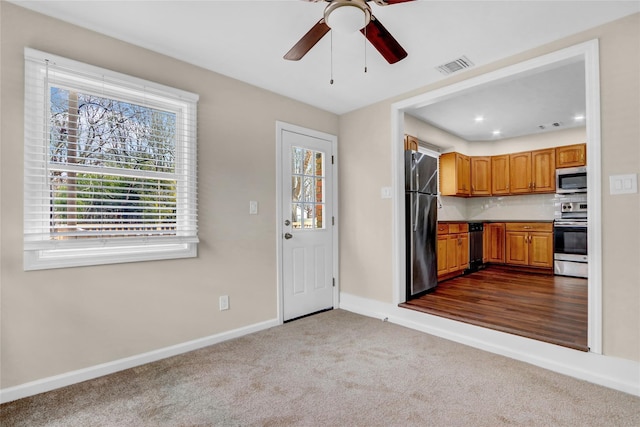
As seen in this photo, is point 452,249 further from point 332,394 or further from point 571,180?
point 332,394

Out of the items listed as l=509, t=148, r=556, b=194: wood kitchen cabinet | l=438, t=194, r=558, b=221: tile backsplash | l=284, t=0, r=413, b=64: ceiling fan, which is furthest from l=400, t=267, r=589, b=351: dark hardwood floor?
l=284, t=0, r=413, b=64: ceiling fan

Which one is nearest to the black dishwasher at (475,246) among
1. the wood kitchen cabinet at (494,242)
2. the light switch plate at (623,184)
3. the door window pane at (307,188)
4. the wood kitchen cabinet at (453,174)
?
the wood kitchen cabinet at (494,242)

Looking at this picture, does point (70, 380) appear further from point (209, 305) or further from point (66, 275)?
point (209, 305)

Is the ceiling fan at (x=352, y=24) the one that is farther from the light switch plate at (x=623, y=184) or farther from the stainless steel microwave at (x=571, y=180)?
the stainless steel microwave at (x=571, y=180)

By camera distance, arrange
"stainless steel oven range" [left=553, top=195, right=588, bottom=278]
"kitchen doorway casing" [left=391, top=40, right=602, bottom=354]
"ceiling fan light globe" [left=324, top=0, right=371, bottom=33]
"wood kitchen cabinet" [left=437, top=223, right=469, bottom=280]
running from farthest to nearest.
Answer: "stainless steel oven range" [left=553, top=195, right=588, bottom=278] → "wood kitchen cabinet" [left=437, top=223, right=469, bottom=280] → "kitchen doorway casing" [left=391, top=40, right=602, bottom=354] → "ceiling fan light globe" [left=324, top=0, right=371, bottom=33]

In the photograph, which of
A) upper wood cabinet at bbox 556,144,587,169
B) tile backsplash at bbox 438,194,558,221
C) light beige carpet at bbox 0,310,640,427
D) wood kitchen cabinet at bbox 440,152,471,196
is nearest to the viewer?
light beige carpet at bbox 0,310,640,427

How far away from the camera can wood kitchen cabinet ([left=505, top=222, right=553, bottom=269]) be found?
5.37 metres

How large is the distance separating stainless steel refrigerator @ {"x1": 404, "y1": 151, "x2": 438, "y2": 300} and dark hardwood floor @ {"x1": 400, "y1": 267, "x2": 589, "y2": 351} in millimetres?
207

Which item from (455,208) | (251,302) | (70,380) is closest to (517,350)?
(251,302)

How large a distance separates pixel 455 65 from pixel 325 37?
1.23 metres

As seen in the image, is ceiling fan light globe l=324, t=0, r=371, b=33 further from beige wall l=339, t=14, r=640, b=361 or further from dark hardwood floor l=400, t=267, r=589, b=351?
dark hardwood floor l=400, t=267, r=589, b=351

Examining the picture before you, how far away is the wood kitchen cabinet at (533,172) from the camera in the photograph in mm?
5531

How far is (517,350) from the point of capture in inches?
98.6

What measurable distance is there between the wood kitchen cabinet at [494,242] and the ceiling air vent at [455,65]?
402 centimetres
